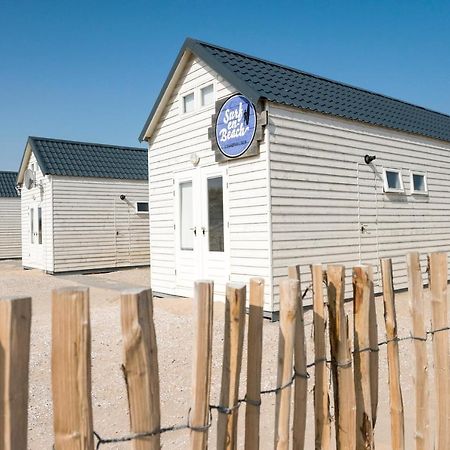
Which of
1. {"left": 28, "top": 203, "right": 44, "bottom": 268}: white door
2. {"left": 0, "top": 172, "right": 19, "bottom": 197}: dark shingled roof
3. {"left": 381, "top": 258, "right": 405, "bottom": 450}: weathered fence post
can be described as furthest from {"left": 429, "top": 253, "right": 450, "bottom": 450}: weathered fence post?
{"left": 0, "top": 172, "right": 19, "bottom": 197}: dark shingled roof

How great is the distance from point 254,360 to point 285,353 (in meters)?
0.17

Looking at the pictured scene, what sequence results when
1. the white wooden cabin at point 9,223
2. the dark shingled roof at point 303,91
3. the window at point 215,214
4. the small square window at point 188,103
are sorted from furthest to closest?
the white wooden cabin at point 9,223, the small square window at point 188,103, the window at point 215,214, the dark shingled roof at point 303,91

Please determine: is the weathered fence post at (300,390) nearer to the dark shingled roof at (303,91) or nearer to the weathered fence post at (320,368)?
the weathered fence post at (320,368)

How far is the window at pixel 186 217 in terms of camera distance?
9477 mm

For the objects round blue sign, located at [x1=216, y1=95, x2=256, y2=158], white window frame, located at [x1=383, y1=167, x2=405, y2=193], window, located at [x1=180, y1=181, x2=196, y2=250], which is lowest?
window, located at [x1=180, y1=181, x2=196, y2=250]

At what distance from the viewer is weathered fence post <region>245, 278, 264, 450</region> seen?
191 cm

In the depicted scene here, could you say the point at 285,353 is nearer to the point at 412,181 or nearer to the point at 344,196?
the point at 344,196

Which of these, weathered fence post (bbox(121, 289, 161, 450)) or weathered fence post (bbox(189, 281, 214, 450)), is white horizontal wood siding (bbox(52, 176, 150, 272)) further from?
weathered fence post (bbox(121, 289, 161, 450))

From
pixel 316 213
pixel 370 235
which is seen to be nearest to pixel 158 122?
pixel 316 213

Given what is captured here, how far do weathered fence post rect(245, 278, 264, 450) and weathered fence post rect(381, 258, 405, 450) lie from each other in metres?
1.00

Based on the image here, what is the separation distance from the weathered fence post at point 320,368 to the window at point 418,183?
9.29 m

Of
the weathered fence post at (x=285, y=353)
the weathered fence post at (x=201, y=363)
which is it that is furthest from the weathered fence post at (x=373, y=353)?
the weathered fence post at (x=201, y=363)

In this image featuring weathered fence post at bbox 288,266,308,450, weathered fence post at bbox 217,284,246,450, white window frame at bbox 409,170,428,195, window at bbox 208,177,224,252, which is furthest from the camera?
white window frame at bbox 409,170,428,195

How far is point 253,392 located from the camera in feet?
6.46
